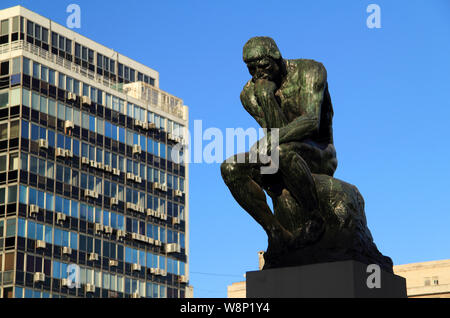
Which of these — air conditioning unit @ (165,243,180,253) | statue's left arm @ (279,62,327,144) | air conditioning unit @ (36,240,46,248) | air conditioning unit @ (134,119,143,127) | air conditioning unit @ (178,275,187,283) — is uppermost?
air conditioning unit @ (134,119,143,127)

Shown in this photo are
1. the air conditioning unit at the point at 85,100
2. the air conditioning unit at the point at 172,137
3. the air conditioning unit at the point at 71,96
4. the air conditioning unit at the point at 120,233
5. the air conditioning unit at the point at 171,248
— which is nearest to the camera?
the air conditioning unit at the point at 71,96

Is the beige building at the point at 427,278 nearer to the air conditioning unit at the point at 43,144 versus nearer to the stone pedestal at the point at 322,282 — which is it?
the air conditioning unit at the point at 43,144

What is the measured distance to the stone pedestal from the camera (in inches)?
445

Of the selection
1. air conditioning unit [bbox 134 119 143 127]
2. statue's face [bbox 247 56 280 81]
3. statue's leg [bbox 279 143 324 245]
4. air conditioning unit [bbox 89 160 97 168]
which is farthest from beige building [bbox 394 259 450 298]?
statue's leg [bbox 279 143 324 245]

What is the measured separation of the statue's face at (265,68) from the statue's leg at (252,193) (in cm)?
123

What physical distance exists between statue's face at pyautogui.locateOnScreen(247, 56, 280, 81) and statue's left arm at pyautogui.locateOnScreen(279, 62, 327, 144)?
1.12 ft

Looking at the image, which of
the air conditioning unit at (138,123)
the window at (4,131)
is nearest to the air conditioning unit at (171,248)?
the air conditioning unit at (138,123)

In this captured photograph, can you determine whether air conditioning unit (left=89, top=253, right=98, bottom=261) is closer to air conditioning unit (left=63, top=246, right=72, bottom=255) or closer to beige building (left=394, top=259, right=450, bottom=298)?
air conditioning unit (left=63, top=246, right=72, bottom=255)

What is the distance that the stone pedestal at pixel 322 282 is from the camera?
11.3 meters

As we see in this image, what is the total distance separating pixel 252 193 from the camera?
40.1ft

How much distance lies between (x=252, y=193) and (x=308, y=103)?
4.39ft
